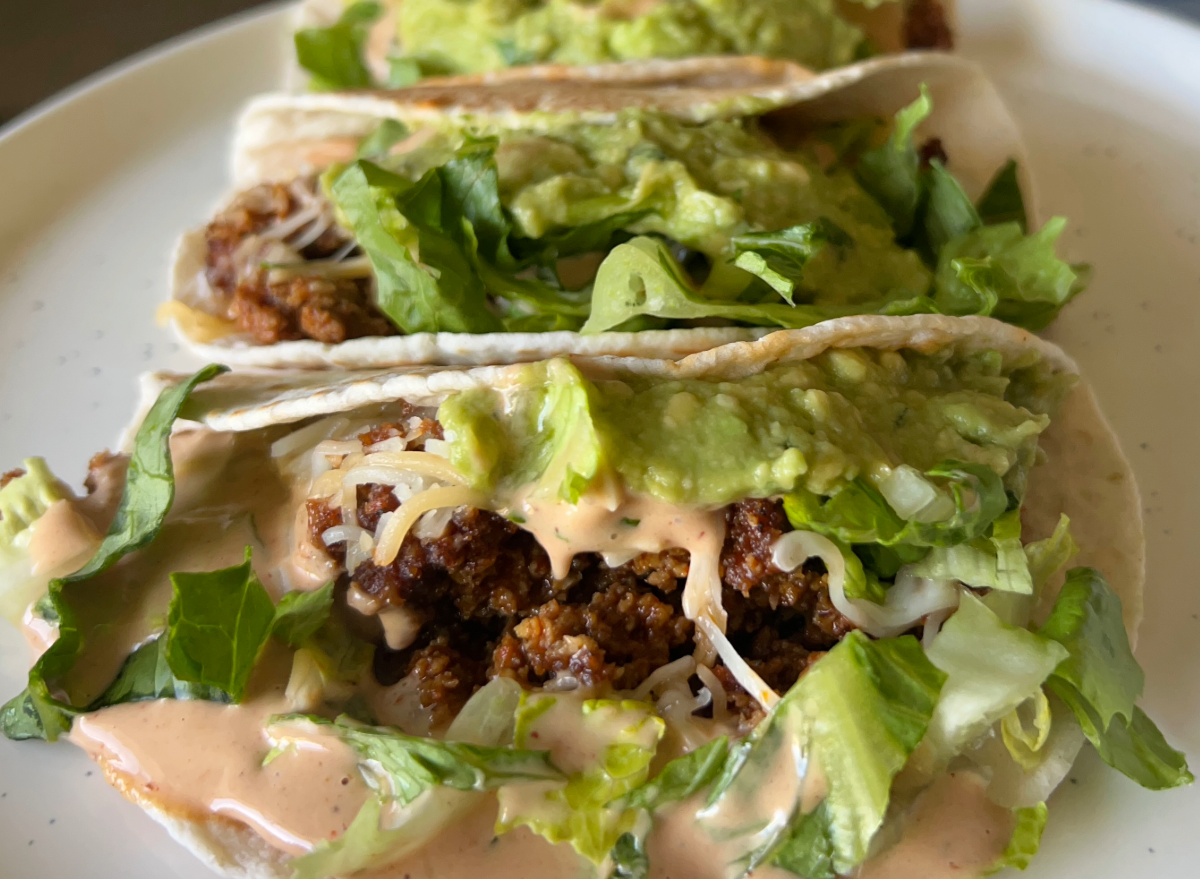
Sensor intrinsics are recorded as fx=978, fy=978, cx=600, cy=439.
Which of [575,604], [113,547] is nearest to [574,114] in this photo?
[575,604]

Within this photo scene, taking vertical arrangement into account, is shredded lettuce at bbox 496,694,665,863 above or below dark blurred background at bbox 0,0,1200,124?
below

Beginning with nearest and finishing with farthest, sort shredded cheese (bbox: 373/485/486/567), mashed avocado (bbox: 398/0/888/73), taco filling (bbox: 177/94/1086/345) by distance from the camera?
1. shredded cheese (bbox: 373/485/486/567)
2. taco filling (bbox: 177/94/1086/345)
3. mashed avocado (bbox: 398/0/888/73)

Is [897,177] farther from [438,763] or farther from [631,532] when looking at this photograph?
[438,763]

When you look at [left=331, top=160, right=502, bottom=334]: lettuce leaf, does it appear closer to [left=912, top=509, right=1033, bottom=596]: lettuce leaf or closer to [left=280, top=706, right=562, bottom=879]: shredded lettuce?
[left=280, top=706, right=562, bottom=879]: shredded lettuce

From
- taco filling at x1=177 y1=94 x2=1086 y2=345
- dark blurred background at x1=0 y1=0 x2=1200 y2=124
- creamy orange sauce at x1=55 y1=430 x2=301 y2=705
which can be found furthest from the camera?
dark blurred background at x1=0 y1=0 x2=1200 y2=124

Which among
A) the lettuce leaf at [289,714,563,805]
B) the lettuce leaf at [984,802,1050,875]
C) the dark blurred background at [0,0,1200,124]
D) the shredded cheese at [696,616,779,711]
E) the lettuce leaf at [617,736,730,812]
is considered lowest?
the lettuce leaf at [984,802,1050,875]

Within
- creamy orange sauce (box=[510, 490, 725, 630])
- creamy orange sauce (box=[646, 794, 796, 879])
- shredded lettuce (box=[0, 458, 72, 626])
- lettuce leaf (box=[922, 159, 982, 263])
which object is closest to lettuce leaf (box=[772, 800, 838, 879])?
creamy orange sauce (box=[646, 794, 796, 879])

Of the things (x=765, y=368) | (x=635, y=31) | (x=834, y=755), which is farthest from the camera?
(x=635, y=31)
